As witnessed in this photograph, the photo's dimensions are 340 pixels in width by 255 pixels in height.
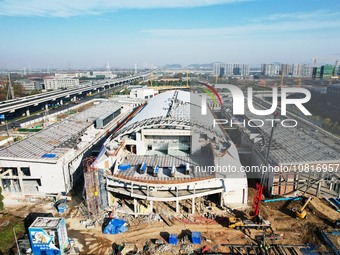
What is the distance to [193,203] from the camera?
12.9 meters

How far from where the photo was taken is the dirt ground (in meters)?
10.8

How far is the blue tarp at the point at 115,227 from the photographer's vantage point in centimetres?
1148

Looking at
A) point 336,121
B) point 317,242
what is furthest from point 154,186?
point 336,121

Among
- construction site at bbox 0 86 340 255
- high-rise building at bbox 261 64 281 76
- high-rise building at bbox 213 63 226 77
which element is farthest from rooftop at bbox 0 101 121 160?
high-rise building at bbox 213 63 226 77

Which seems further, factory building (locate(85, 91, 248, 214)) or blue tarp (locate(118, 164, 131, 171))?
blue tarp (locate(118, 164, 131, 171))

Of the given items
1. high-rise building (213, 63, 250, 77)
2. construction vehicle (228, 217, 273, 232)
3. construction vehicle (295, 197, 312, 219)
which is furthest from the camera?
high-rise building (213, 63, 250, 77)

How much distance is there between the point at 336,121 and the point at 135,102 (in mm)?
25769

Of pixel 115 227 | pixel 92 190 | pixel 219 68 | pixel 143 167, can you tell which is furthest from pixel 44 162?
pixel 219 68

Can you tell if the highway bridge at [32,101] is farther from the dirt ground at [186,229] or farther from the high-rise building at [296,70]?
the high-rise building at [296,70]

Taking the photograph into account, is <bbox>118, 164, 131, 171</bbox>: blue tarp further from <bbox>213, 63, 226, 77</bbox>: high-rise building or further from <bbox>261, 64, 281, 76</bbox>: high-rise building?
<bbox>213, 63, 226, 77</bbox>: high-rise building

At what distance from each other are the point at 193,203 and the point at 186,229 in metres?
1.51

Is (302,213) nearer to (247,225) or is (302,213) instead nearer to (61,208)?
(247,225)

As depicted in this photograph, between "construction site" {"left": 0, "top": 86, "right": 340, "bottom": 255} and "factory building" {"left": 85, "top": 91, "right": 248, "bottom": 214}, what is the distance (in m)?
0.06

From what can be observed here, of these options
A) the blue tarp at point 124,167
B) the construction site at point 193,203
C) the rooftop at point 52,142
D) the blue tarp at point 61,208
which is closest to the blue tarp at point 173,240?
the construction site at point 193,203
